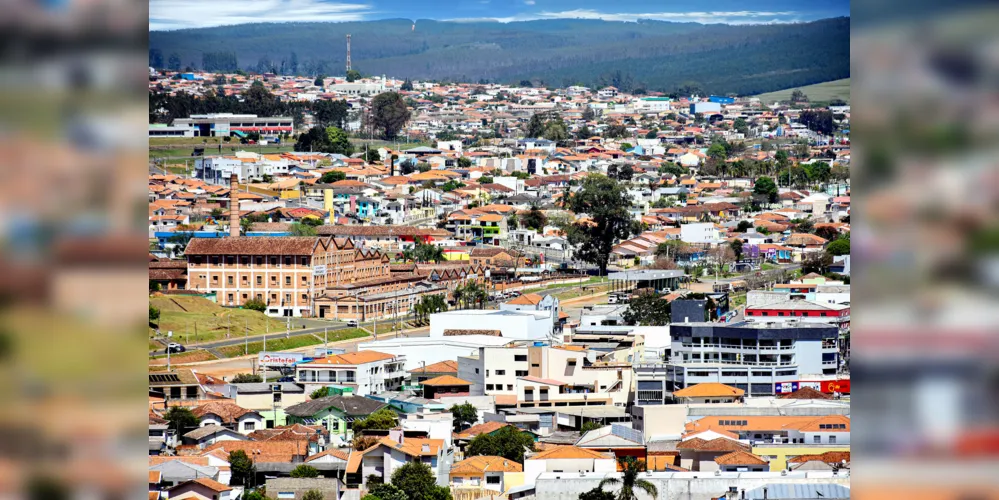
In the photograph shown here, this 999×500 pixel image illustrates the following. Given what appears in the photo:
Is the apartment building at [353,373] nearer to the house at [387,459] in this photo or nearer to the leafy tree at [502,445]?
the leafy tree at [502,445]

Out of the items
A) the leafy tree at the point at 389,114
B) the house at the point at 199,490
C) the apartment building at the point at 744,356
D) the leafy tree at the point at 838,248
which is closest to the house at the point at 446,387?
the apartment building at the point at 744,356

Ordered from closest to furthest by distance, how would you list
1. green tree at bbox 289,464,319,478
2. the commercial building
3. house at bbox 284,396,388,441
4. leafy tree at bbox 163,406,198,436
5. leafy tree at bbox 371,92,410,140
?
1. green tree at bbox 289,464,319,478
2. leafy tree at bbox 163,406,198,436
3. house at bbox 284,396,388,441
4. the commercial building
5. leafy tree at bbox 371,92,410,140

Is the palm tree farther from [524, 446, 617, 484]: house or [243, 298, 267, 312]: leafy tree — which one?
[243, 298, 267, 312]: leafy tree

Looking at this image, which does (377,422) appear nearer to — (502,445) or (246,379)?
(502,445)

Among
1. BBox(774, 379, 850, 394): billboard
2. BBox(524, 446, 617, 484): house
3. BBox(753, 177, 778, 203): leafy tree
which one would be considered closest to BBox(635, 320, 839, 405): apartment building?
BBox(774, 379, 850, 394): billboard

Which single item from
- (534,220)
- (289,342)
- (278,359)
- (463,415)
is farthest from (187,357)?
(534,220)
